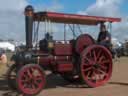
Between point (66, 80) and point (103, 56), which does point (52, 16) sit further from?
point (66, 80)

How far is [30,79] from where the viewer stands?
1196 cm

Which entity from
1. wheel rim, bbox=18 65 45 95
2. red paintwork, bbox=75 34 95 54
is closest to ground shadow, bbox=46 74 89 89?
red paintwork, bbox=75 34 95 54

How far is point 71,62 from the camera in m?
13.2

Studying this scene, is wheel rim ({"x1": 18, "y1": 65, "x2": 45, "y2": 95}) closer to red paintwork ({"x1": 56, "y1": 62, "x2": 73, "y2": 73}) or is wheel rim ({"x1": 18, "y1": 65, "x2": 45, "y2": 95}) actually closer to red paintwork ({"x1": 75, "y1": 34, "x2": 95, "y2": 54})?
red paintwork ({"x1": 56, "y1": 62, "x2": 73, "y2": 73})

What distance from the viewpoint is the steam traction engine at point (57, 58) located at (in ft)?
39.3

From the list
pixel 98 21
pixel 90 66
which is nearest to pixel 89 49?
pixel 90 66

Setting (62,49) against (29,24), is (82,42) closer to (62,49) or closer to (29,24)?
(62,49)

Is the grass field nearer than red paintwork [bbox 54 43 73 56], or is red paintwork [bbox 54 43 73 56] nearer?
the grass field

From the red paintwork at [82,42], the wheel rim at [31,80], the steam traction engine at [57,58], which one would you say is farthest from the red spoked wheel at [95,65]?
the wheel rim at [31,80]

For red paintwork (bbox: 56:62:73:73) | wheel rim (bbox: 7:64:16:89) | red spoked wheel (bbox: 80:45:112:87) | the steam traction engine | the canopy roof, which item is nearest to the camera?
the steam traction engine

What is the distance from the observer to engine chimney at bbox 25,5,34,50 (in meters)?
12.5

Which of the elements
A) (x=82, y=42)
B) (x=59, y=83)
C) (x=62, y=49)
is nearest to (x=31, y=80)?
(x=62, y=49)

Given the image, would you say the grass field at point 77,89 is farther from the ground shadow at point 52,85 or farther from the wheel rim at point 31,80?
the wheel rim at point 31,80

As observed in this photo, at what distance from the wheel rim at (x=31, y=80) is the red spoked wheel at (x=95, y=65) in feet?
5.31
